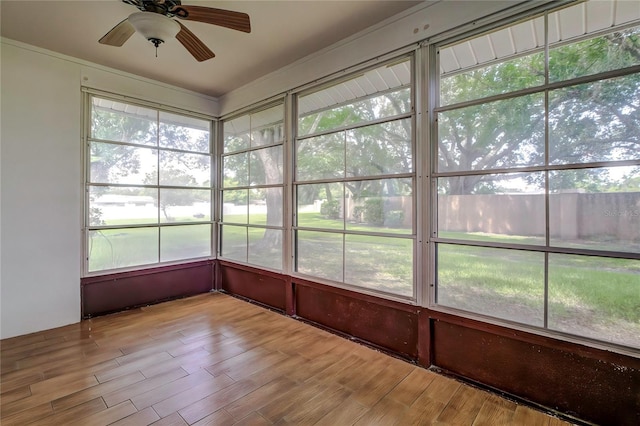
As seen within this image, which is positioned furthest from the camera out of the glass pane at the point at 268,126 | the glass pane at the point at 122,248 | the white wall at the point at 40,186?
the glass pane at the point at 268,126

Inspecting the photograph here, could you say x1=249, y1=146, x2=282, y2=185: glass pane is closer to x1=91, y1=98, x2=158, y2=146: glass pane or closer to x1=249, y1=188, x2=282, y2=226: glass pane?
Result: x1=249, y1=188, x2=282, y2=226: glass pane

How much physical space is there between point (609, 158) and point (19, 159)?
4914 mm

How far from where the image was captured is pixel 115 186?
3660mm

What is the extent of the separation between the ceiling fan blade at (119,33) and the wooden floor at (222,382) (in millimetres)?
2569

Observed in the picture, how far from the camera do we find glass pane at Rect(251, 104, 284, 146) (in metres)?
3.76

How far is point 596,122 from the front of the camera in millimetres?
1813

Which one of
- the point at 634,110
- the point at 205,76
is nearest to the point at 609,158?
the point at 634,110

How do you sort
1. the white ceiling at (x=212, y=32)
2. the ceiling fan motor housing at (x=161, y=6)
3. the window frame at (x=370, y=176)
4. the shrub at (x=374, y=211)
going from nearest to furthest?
the ceiling fan motor housing at (x=161, y=6) < the white ceiling at (x=212, y=32) < the window frame at (x=370, y=176) < the shrub at (x=374, y=211)

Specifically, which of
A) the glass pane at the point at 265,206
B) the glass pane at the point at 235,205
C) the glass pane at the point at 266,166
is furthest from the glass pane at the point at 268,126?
the glass pane at the point at 235,205

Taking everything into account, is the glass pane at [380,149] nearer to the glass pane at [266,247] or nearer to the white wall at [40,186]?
the glass pane at [266,247]

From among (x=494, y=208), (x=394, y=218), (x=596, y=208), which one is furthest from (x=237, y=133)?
(x=596, y=208)

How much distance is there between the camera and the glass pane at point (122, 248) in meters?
3.53

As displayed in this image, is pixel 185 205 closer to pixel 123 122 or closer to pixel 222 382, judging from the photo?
pixel 123 122

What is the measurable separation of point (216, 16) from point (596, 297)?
3.01 metres
